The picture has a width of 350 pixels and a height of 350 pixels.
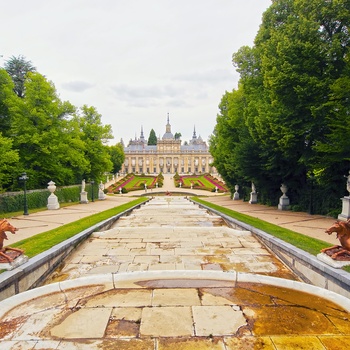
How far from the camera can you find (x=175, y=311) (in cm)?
349

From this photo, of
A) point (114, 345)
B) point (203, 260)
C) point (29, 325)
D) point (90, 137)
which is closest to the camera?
point (114, 345)

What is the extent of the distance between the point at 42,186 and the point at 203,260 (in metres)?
18.8

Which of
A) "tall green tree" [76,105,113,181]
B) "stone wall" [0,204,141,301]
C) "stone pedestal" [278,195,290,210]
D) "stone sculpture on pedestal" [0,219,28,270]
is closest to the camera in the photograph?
"stone wall" [0,204,141,301]

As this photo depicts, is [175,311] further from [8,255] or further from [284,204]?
[284,204]

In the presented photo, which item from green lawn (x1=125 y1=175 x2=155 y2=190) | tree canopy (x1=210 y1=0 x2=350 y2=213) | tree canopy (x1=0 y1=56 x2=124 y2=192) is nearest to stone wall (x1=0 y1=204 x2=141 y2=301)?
tree canopy (x1=210 y1=0 x2=350 y2=213)

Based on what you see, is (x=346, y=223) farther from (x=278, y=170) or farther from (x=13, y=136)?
(x=13, y=136)

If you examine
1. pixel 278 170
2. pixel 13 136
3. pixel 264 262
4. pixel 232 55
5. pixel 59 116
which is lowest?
pixel 264 262

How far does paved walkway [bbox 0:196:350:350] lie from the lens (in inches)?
113

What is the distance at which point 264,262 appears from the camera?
563 centimetres

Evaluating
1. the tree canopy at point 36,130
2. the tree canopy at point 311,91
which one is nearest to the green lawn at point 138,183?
the tree canopy at point 36,130

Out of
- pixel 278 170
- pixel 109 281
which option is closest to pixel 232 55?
pixel 278 170

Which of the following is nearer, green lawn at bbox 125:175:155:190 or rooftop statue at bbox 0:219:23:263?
rooftop statue at bbox 0:219:23:263

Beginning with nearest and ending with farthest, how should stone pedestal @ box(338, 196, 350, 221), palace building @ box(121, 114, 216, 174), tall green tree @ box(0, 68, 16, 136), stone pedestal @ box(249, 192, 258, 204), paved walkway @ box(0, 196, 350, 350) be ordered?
paved walkway @ box(0, 196, 350, 350)
stone pedestal @ box(338, 196, 350, 221)
tall green tree @ box(0, 68, 16, 136)
stone pedestal @ box(249, 192, 258, 204)
palace building @ box(121, 114, 216, 174)

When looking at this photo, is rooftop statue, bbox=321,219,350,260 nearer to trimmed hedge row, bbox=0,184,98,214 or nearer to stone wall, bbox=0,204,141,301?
stone wall, bbox=0,204,141,301
